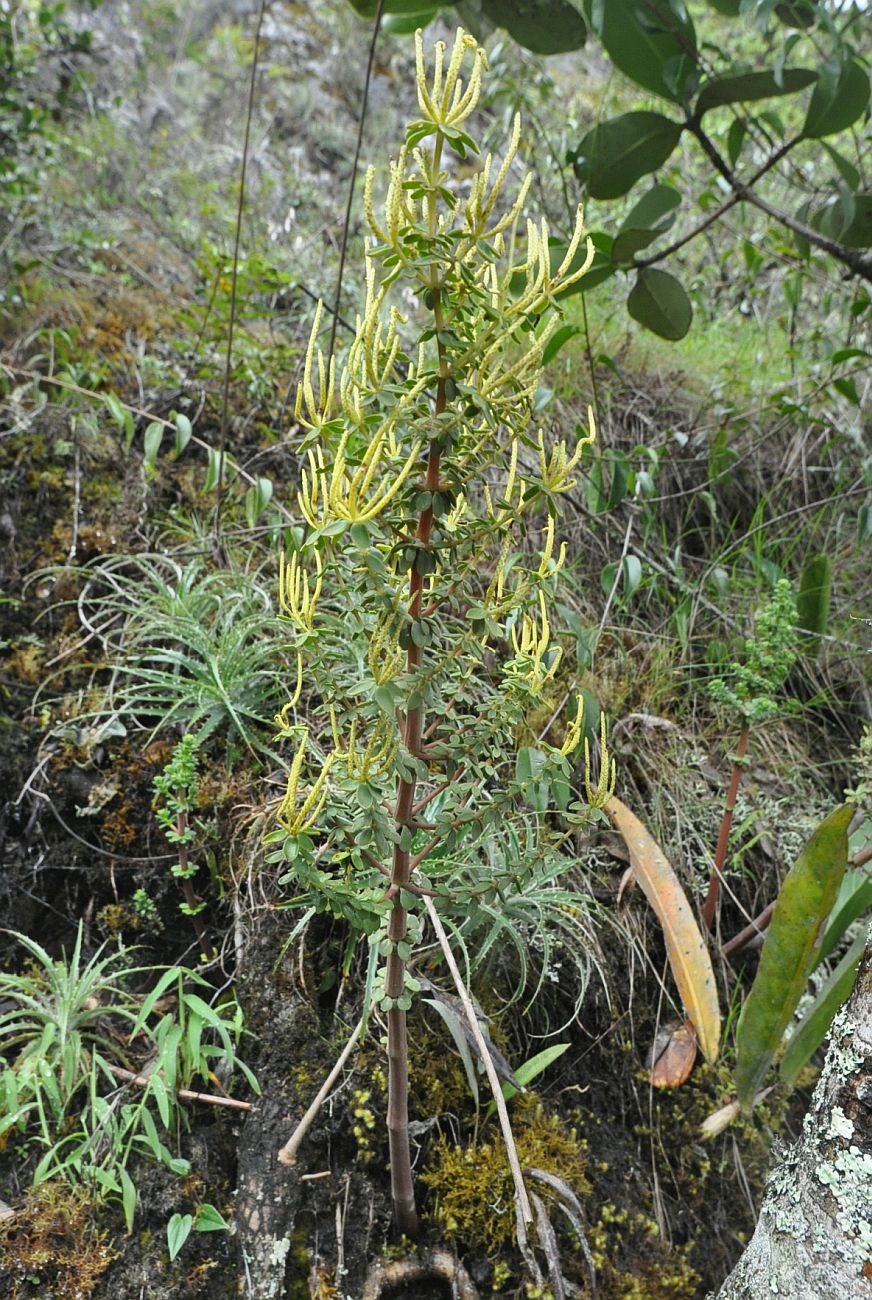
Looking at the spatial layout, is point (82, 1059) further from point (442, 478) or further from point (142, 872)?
point (442, 478)

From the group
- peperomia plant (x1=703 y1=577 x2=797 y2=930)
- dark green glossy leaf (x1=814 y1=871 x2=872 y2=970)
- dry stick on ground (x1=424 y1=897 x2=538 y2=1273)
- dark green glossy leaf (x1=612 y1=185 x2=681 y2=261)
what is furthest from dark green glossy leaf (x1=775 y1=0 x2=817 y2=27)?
dry stick on ground (x1=424 y1=897 x2=538 y2=1273)

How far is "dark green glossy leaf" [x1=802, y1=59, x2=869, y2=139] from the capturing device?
1531mm

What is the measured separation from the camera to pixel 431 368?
3.06 ft

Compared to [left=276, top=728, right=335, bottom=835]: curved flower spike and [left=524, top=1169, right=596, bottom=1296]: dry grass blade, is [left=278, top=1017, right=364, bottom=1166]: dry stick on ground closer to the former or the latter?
[left=524, top=1169, right=596, bottom=1296]: dry grass blade

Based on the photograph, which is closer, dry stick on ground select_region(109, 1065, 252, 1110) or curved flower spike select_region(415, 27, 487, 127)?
curved flower spike select_region(415, 27, 487, 127)

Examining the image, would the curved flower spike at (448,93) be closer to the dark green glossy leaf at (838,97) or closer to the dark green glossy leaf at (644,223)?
the dark green glossy leaf at (644,223)

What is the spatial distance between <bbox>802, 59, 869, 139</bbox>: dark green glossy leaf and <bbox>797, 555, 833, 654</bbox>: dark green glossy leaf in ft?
2.80

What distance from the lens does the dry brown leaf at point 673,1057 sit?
1600 millimetres

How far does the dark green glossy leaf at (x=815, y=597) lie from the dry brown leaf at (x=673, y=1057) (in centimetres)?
89

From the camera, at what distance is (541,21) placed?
5.09 ft

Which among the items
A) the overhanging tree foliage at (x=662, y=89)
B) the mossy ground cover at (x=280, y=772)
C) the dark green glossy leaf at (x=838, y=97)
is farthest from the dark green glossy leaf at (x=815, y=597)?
the dark green glossy leaf at (x=838, y=97)

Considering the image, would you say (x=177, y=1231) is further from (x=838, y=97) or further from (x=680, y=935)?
(x=838, y=97)

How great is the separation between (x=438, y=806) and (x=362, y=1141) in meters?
0.53

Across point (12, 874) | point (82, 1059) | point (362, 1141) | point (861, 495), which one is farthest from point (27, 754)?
point (861, 495)
